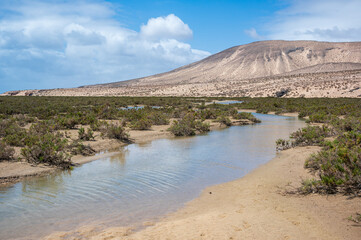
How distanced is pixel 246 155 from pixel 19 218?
28.5 ft

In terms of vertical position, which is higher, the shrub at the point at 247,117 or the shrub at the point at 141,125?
the shrub at the point at 141,125

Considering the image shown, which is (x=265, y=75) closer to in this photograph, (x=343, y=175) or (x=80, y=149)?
(x=80, y=149)

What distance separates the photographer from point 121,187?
8.02 metres

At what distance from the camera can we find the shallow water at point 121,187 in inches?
236

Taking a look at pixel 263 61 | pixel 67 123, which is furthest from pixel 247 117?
pixel 263 61

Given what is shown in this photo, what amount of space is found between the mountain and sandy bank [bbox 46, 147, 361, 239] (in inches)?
1963

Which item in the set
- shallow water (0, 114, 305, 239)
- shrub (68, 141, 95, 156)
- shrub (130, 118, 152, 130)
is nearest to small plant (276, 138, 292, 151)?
shallow water (0, 114, 305, 239)

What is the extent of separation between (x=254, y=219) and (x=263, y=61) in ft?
425

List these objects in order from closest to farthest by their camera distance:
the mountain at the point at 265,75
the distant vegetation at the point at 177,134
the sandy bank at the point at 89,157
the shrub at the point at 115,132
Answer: the distant vegetation at the point at 177,134
the sandy bank at the point at 89,157
the shrub at the point at 115,132
the mountain at the point at 265,75

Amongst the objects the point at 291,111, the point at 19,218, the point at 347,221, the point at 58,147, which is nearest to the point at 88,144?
the point at 58,147

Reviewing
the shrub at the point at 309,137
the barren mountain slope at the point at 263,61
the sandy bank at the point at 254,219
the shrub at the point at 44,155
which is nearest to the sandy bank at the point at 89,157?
the shrub at the point at 44,155

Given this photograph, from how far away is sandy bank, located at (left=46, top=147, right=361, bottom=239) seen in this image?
4.88m

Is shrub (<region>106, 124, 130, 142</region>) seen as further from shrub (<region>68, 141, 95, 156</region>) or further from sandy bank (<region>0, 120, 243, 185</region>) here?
shrub (<region>68, 141, 95, 156</region>)

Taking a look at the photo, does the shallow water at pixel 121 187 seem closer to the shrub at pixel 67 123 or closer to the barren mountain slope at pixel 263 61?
the shrub at pixel 67 123
